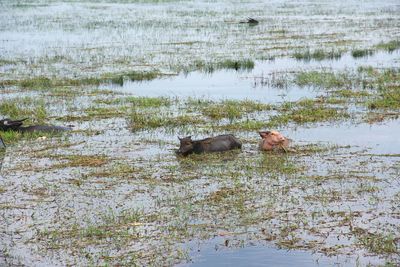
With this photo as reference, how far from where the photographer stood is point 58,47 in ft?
94.2

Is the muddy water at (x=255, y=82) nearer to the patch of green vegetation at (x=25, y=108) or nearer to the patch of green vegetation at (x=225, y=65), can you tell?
the patch of green vegetation at (x=225, y=65)

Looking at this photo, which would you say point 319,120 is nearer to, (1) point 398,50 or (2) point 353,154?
(2) point 353,154

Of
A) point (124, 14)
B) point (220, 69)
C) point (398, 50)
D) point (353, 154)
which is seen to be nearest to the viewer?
point (353, 154)

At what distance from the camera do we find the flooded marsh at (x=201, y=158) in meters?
8.17

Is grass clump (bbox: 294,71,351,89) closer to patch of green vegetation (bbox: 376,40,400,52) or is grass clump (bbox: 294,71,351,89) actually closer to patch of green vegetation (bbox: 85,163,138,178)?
patch of green vegetation (bbox: 376,40,400,52)

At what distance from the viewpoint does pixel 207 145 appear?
39.9 ft

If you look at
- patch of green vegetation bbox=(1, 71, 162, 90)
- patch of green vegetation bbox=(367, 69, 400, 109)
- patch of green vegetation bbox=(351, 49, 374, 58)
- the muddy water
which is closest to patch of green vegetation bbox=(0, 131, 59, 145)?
the muddy water

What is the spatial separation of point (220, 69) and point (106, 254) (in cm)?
1491

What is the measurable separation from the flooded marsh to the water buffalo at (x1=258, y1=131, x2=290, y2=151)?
151 millimetres

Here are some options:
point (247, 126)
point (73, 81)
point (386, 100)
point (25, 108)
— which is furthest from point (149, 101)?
point (386, 100)

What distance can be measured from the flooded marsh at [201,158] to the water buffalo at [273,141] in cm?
15

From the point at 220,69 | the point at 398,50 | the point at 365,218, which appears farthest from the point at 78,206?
the point at 398,50

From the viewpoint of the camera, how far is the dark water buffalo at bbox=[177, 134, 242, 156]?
1206 cm

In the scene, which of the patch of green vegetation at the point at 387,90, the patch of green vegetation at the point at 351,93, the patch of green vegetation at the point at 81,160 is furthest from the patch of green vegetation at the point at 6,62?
the patch of green vegetation at the point at 81,160
